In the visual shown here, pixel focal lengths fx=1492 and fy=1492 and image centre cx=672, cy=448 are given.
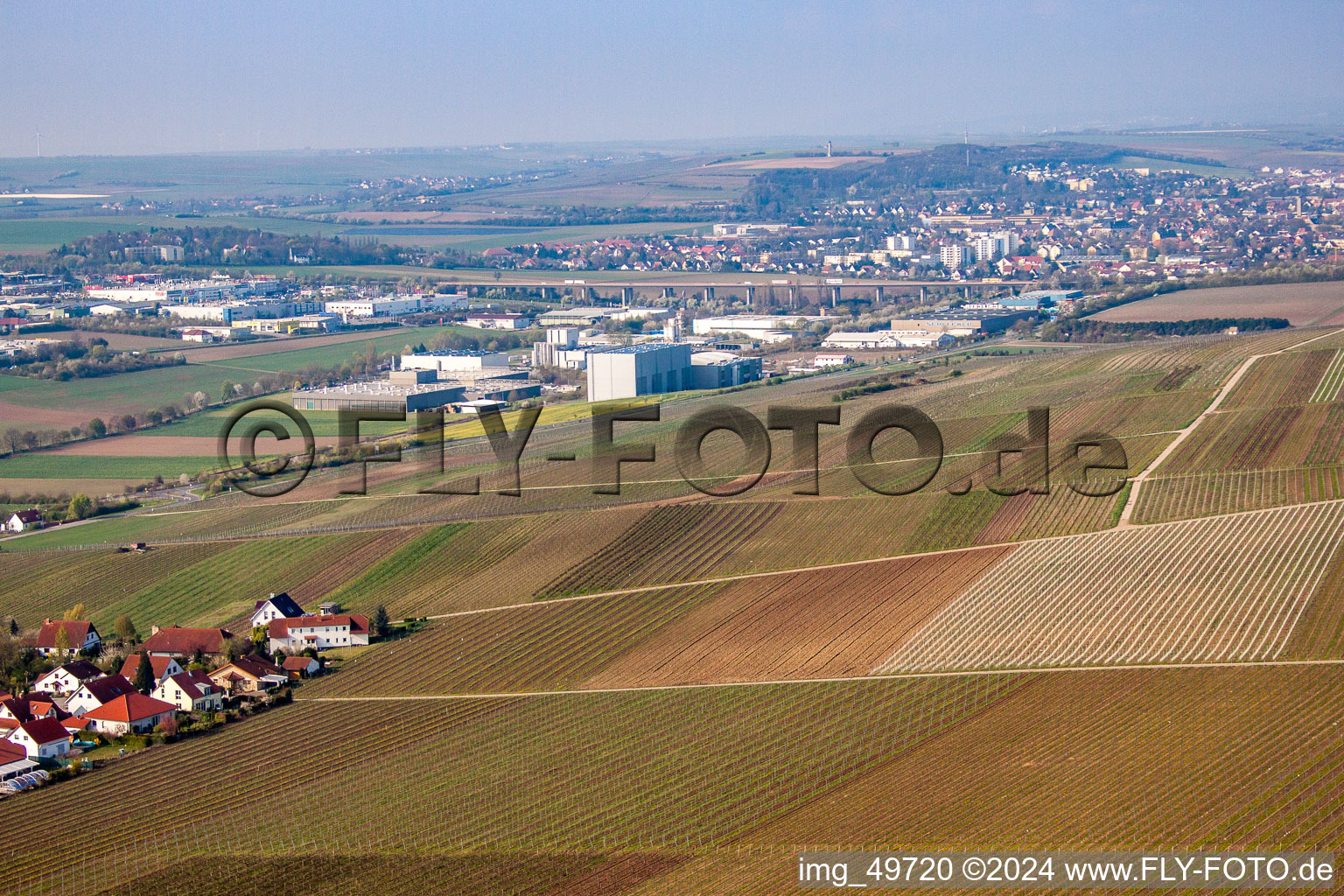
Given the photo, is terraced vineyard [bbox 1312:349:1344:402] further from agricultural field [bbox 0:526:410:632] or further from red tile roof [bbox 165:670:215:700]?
red tile roof [bbox 165:670:215:700]

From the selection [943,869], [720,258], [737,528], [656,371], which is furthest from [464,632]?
[720,258]

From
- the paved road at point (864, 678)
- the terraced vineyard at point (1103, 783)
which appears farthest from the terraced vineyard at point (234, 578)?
the terraced vineyard at point (1103, 783)

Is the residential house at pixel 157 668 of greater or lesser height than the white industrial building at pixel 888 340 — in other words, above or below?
below

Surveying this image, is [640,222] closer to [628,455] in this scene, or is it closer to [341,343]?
[341,343]

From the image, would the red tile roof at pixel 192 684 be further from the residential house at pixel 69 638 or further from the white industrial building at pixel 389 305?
the white industrial building at pixel 389 305

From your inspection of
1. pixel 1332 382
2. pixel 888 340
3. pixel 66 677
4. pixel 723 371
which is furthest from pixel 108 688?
pixel 888 340

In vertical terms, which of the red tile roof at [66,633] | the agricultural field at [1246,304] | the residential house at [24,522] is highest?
the agricultural field at [1246,304]
